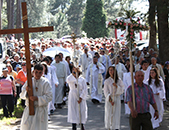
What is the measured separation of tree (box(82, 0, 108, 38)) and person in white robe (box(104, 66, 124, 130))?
51303 millimetres

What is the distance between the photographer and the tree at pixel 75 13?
270 ft

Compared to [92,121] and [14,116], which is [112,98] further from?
[14,116]

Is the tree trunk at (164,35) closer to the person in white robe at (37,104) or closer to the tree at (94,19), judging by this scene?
the person in white robe at (37,104)

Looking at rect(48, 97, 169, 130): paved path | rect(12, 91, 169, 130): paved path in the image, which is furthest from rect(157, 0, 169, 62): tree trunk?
rect(48, 97, 169, 130): paved path

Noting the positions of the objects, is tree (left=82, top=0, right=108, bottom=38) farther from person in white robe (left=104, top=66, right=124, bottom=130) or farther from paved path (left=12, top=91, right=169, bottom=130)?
person in white robe (left=104, top=66, right=124, bottom=130)

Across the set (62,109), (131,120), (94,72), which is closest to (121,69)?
(94,72)

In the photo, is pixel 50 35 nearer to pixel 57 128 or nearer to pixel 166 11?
pixel 166 11

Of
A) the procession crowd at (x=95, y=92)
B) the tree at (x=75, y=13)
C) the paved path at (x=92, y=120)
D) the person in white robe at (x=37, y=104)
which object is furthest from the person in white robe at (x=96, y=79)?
the tree at (x=75, y=13)

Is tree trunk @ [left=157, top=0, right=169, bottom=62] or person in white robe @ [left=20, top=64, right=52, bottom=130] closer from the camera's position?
person in white robe @ [left=20, top=64, right=52, bottom=130]

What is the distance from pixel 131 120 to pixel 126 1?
16386mm

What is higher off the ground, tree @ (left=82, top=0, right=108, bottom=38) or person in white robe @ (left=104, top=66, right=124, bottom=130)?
tree @ (left=82, top=0, right=108, bottom=38)

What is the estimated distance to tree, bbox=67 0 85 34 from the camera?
8231 cm

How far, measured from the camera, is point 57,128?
34.3 feet

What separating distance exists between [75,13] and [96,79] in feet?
227
